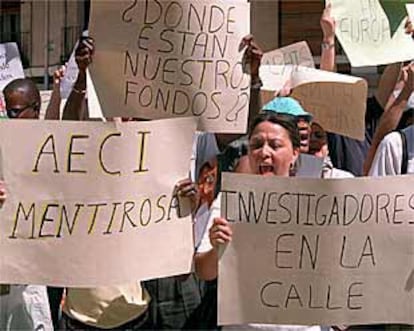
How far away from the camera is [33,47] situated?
30.7 feet

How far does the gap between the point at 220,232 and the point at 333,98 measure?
0.86 metres

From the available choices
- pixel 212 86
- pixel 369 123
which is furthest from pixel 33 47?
pixel 212 86

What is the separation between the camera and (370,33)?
123 inches

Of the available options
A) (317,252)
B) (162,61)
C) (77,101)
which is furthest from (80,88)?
(317,252)

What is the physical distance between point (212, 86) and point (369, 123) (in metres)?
1.26

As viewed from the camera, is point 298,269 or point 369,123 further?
point 369,123

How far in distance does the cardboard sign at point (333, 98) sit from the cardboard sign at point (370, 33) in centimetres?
8

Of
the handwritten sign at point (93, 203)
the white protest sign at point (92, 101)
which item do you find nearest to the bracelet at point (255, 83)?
the handwritten sign at point (93, 203)

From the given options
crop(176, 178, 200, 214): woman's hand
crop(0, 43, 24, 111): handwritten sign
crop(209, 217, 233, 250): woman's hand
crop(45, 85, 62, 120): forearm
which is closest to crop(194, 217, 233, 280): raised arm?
crop(209, 217, 233, 250): woman's hand

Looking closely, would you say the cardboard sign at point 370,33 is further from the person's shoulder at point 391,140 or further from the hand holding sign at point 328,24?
the person's shoulder at point 391,140

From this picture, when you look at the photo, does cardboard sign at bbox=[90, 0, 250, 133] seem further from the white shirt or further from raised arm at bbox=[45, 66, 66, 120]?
the white shirt

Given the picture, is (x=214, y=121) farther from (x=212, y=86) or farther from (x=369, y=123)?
(x=369, y=123)

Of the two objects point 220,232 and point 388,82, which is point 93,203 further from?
point 388,82

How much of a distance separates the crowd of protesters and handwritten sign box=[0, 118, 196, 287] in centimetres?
6
